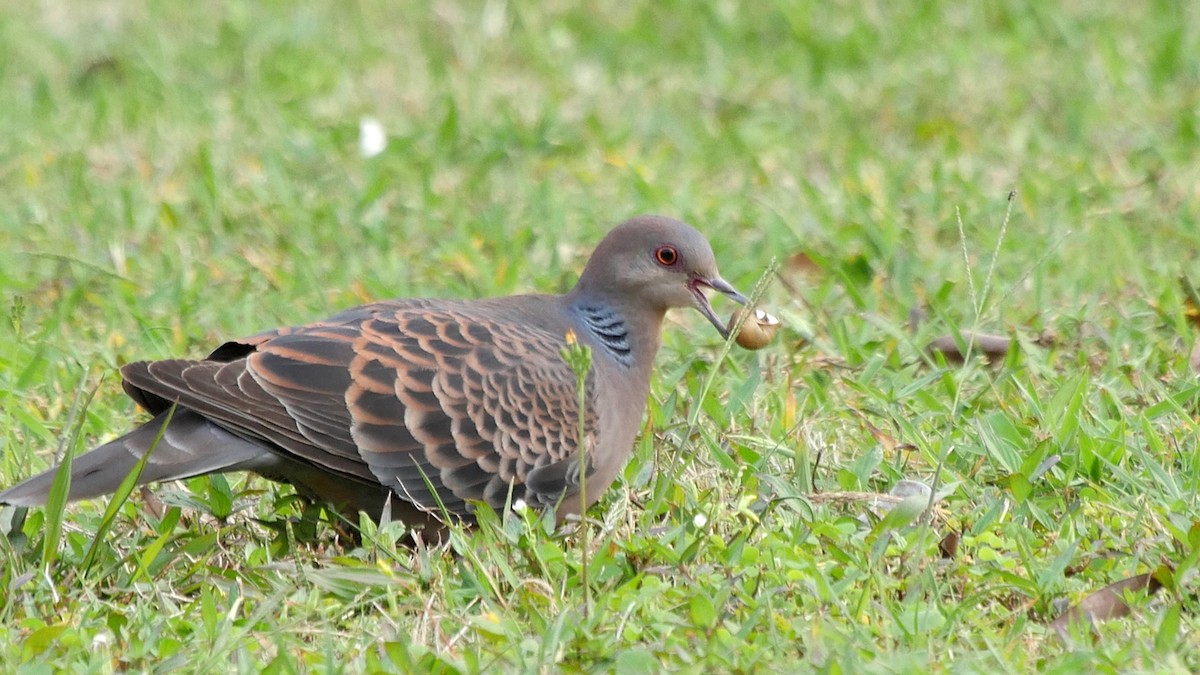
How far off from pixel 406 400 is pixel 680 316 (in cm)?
194

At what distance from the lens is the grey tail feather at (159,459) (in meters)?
3.57

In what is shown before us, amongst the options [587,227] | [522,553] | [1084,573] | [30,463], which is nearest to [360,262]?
[587,227]

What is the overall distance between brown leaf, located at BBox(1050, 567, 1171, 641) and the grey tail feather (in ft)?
5.65

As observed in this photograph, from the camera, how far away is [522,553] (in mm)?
3584

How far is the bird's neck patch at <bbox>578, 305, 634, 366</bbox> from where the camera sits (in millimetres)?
4305

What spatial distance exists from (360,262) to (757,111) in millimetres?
2310

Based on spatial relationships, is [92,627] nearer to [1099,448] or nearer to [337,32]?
[1099,448]

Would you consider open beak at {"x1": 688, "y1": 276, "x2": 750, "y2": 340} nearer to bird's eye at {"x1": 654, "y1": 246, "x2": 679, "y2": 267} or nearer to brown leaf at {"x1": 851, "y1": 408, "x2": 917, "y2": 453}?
bird's eye at {"x1": 654, "y1": 246, "x2": 679, "y2": 267}

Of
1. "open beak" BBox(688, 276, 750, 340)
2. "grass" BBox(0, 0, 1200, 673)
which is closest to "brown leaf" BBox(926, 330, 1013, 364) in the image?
"grass" BBox(0, 0, 1200, 673)

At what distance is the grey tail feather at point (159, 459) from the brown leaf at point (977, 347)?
7.00 ft

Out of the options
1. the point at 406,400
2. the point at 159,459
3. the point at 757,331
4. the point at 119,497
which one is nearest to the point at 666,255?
the point at 757,331

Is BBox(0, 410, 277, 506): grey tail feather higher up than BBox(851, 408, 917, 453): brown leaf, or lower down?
higher up

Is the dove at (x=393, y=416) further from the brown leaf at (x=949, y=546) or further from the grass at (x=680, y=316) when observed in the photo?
the brown leaf at (x=949, y=546)

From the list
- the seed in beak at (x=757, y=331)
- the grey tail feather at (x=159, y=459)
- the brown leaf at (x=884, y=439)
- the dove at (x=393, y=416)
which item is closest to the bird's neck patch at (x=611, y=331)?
the dove at (x=393, y=416)
